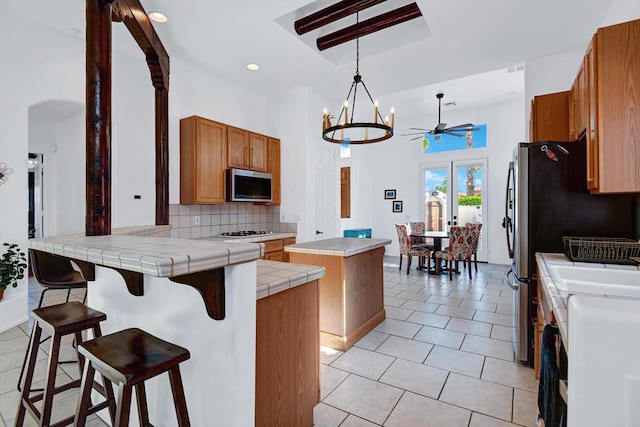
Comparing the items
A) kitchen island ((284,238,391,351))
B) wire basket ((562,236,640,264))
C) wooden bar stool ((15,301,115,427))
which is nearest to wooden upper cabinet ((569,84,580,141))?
wire basket ((562,236,640,264))

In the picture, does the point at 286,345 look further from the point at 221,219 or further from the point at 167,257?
the point at 221,219

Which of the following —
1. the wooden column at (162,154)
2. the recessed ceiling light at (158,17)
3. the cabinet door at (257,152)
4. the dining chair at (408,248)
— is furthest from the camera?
the dining chair at (408,248)

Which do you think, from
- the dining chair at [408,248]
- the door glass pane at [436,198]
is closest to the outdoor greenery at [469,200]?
the door glass pane at [436,198]

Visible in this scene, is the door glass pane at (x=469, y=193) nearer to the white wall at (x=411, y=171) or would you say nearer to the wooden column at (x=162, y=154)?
the white wall at (x=411, y=171)

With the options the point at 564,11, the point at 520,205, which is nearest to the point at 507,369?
the point at 520,205

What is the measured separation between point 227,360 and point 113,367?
38 centimetres

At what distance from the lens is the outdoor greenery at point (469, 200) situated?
6.73m

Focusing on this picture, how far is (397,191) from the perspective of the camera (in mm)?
7699

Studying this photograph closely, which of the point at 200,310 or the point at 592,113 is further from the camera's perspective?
the point at 592,113

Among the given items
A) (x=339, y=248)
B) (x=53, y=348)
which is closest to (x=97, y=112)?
(x=53, y=348)

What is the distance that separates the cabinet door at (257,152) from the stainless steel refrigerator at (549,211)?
10.6 ft

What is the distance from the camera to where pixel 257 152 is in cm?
457

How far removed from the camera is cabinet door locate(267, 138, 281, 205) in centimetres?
477

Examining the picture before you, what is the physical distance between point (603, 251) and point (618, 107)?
0.85 meters
